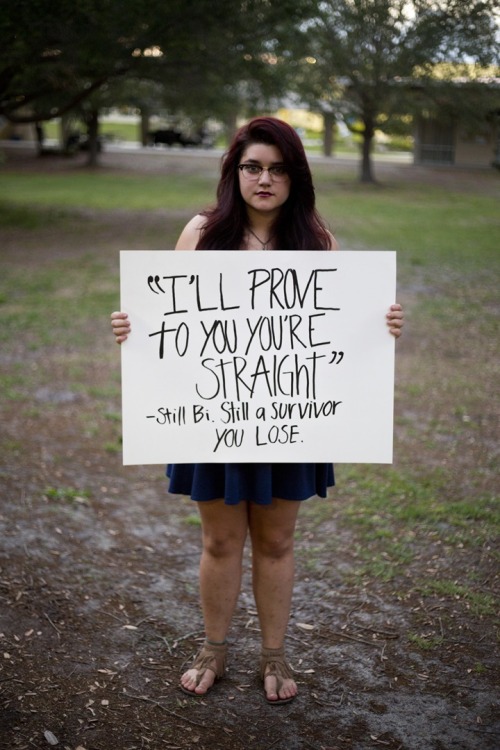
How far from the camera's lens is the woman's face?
2553 millimetres

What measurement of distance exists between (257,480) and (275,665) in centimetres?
70

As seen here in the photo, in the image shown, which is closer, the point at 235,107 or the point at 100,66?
the point at 100,66

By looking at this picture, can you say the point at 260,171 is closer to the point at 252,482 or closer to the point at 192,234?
the point at 192,234

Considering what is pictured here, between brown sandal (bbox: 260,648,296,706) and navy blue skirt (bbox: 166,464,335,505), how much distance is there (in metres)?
0.60

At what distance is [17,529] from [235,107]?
705 inches

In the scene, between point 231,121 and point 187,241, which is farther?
point 231,121

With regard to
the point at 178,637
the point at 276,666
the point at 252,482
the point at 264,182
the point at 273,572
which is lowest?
the point at 178,637

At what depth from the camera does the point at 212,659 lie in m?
2.90

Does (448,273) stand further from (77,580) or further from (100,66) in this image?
(77,580)

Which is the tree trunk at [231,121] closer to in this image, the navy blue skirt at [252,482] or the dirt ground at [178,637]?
the dirt ground at [178,637]

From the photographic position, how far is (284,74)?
53.3 feet

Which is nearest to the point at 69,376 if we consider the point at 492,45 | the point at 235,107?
the point at 492,45

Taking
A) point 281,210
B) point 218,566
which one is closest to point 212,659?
point 218,566

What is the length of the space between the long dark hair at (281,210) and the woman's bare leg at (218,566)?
84cm
